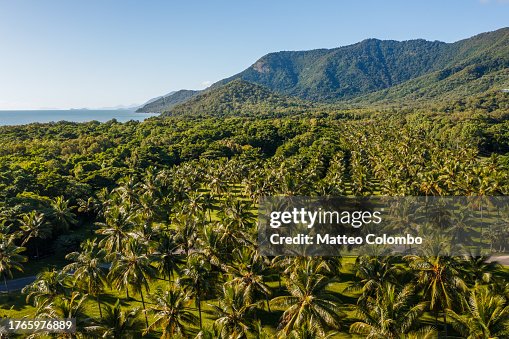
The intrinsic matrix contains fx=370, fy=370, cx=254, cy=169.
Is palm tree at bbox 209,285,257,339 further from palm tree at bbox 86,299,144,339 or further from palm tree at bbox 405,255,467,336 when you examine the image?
palm tree at bbox 405,255,467,336

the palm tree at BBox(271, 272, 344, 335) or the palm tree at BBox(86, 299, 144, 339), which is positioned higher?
the palm tree at BBox(86, 299, 144, 339)

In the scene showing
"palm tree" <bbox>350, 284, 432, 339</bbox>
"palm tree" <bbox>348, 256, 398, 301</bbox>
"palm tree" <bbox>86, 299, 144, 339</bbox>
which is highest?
"palm tree" <bbox>86, 299, 144, 339</bbox>

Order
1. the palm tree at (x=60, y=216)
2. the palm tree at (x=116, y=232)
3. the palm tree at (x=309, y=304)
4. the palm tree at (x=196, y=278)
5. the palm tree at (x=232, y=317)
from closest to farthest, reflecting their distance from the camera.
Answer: the palm tree at (x=232, y=317) → the palm tree at (x=309, y=304) → the palm tree at (x=196, y=278) → the palm tree at (x=116, y=232) → the palm tree at (x=60, y=216)

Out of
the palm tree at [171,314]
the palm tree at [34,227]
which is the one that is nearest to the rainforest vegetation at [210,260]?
the palm tree at [171,314]

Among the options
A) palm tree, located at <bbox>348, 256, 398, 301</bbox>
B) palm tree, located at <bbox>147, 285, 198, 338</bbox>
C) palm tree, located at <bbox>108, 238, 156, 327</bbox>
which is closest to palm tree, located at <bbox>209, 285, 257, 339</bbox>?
palm tree, located at <bbox>147, 285, 198, 338</bbox>

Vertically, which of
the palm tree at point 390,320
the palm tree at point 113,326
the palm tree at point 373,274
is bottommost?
the palm tree at point 373,274

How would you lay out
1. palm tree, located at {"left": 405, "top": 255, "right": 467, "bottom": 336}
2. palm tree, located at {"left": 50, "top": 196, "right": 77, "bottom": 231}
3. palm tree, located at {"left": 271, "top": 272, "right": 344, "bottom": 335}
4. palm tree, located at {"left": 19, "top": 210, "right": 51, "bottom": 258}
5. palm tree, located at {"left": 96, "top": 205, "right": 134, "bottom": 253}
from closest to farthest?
palm tree, located at {"left": 271, "top": 272, "right": 344, "bottom": 335} → palm tree, located at {"left": 405, "top": 255, "right": 467, "bottom": 336} → palm tree, located at {"left": 96, "top": 205, "right": 134, "bottom": 253} → palm tree, located at {"left": 19, "top": 210, "right": 51, "bottom": 258} → palm tree, located at {"left": 50, "top": 196, "right": 77, "bottom": 231}

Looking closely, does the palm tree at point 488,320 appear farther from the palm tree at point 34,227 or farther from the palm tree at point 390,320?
the palm tree at point 34,227
